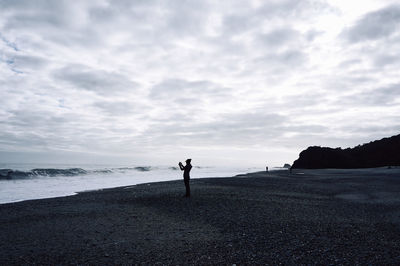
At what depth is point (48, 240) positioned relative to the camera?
9.26 metres

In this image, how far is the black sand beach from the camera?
745 cm

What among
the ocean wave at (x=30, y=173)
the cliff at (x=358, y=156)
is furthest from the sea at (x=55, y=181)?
the cliff at (x=358, y=156)

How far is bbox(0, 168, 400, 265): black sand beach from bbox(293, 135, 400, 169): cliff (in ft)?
250

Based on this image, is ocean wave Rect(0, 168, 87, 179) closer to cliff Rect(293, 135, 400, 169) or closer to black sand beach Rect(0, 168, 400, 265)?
black sand beach Rect(0, 168, 400, 265)

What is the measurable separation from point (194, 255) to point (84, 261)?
2.99 m

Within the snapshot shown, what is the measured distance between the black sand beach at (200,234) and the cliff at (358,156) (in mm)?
76178

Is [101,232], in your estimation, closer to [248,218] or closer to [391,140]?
[248,218]

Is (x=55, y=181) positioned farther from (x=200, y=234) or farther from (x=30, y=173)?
(x=200, y=234)

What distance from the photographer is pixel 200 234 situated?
985cm

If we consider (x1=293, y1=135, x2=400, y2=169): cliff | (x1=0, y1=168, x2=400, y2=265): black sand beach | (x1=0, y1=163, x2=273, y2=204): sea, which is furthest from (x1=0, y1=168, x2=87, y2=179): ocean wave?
(x1=293, y1=135, x2=400, y2=169): cliff

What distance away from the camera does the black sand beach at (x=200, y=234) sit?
293 inches

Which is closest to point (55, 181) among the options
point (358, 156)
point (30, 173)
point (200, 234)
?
point (30, 173)

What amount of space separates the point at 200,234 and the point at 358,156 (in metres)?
93.4

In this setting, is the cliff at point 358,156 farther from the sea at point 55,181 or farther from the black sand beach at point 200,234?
the black sand beach at point 200,234
